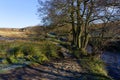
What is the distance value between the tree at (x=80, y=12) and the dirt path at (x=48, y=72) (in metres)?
6.07

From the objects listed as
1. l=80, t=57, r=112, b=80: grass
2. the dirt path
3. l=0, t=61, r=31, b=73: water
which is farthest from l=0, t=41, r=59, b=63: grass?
l=80, t=57, r=112, b=80: grass

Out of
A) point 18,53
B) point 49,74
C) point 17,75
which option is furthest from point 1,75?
point 18,53

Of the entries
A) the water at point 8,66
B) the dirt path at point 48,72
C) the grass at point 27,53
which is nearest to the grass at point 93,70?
the dirt path at point 48,72

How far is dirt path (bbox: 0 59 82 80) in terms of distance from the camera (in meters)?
12.8

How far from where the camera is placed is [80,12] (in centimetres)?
2366

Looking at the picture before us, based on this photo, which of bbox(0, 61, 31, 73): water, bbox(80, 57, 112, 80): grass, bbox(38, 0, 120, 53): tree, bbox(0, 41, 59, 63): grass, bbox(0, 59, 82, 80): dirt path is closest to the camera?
bbox(0, 59, 82, 80): dirt path

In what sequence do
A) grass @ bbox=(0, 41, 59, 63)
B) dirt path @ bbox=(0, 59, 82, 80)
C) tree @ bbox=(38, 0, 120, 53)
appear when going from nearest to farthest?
dirt path @ bbox=(0, 59, 82, 80), grass @ bbox=(0, 41, 59, 63), tree @ bbox=(38, 0, 120, 53)

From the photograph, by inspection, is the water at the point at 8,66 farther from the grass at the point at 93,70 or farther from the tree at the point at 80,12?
the tree at the point at 80,12

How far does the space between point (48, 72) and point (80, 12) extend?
10065 mm

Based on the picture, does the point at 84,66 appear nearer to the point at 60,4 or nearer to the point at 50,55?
the point at 50,55

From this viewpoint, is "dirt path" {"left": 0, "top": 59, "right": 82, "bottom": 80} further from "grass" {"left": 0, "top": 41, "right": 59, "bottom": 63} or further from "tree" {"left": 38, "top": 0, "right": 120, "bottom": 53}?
"tree" {"left": 38, "top": 0, "right": 120, "bottom": 53}

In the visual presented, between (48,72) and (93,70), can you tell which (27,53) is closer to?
(48,72)

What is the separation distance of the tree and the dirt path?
607cm

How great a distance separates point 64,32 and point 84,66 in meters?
8.66
